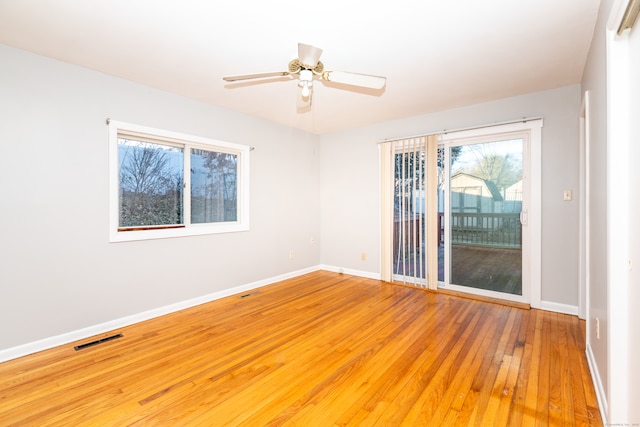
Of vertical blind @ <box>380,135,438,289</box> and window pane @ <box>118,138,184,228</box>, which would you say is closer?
window pane @ <box>118,138,184,228</box>

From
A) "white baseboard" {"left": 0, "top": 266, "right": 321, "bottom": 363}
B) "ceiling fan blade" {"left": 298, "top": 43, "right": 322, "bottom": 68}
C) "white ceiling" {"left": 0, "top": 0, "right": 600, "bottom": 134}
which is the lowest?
"white baseboard" {"left": 0, "top": 266, "right": 321, "bottom": 363}

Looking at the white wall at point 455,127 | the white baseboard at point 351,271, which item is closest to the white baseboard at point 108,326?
the white baseboard at point 351,271

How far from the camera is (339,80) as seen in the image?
2.11 m

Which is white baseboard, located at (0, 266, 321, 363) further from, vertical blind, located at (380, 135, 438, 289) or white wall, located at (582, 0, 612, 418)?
white wall, located at (582, 0, 612, 418)

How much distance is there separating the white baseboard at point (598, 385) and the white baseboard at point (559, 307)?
101cm

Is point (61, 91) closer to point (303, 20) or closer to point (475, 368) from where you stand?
point (303, 20)

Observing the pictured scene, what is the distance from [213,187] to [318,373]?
269cm

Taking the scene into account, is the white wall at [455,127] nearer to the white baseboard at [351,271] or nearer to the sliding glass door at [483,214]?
the white baseboard at [351,271]

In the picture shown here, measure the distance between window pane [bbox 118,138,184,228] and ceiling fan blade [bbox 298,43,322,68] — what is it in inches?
85.5

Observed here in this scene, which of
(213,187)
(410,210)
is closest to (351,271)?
(410,210)

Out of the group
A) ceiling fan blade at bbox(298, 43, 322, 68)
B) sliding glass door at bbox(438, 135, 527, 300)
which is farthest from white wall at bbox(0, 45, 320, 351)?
sliding glass door at bbox(438, 135, 527, 300)

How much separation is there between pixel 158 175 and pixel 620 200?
3.81 meters

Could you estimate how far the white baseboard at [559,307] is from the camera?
10.1 ft

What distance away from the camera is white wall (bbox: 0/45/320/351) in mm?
2291
